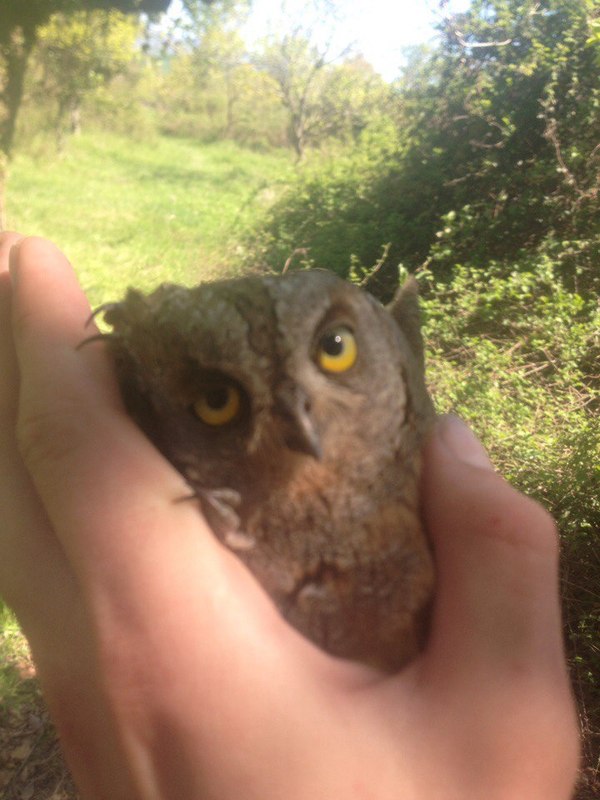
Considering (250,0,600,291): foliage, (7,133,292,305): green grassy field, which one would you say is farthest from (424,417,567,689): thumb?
(7,133,292,305): green grassy field

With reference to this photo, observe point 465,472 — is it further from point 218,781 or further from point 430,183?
point 430,183

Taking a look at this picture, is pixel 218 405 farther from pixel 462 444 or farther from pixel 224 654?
→ pixel 462 444

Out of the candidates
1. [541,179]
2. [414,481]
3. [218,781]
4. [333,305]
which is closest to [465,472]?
[414,481]

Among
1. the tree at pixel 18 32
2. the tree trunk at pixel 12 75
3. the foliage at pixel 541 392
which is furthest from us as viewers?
the tree trunk at pixel 12 75

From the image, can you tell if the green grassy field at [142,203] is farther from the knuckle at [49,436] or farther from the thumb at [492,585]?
the thumb at [492,585]

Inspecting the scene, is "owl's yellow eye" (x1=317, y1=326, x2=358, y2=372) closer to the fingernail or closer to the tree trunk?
the fingernail

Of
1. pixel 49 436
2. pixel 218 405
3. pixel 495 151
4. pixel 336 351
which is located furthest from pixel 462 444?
pixel 495 151

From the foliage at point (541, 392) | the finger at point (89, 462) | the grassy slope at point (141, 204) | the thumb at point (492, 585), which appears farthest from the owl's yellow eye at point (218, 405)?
the grassy slope at point (141, 204)
